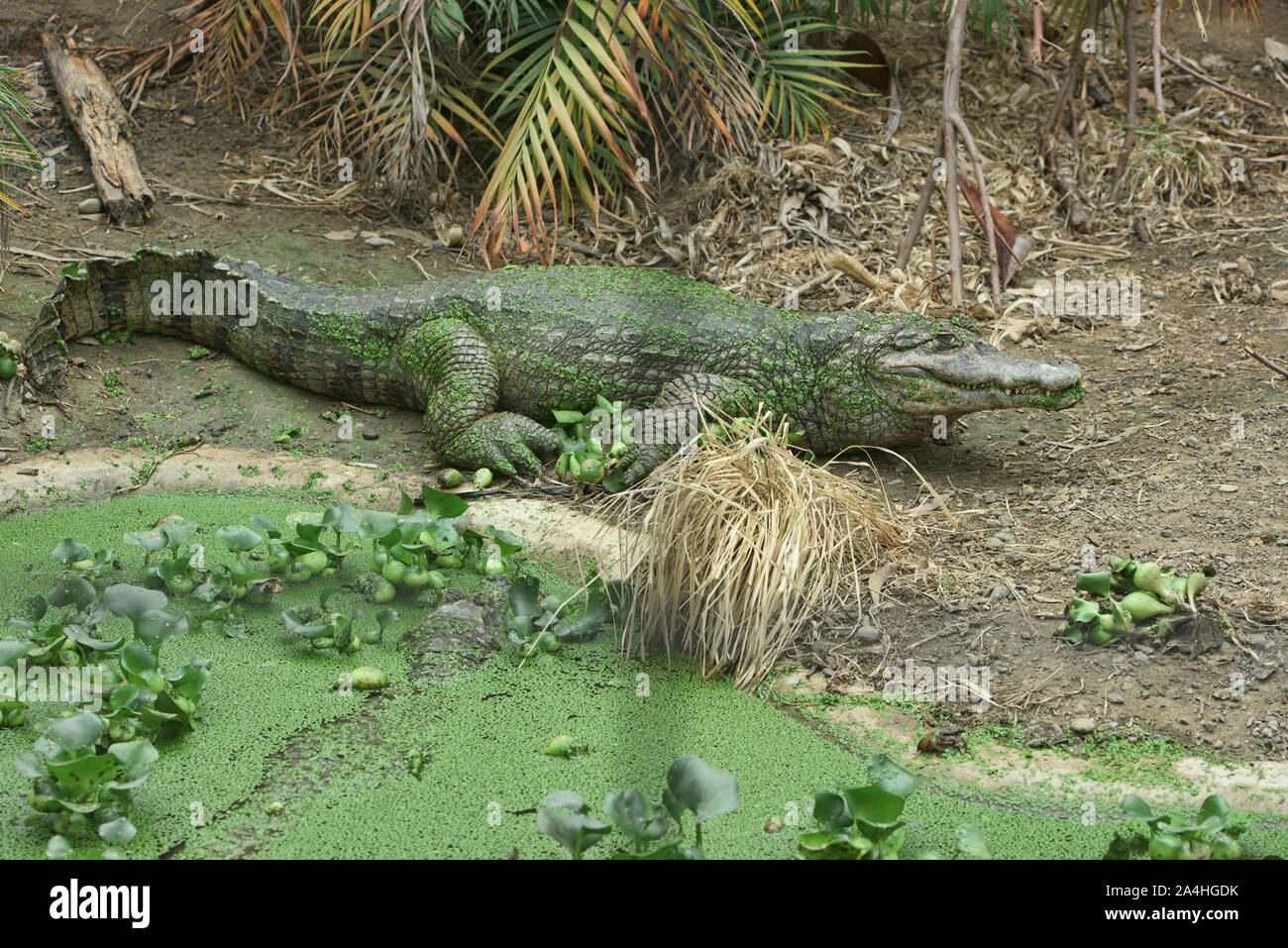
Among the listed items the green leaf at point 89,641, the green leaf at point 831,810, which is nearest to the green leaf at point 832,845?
the green leaf at point 831,810

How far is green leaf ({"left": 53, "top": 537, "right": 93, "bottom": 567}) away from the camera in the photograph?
3.27 meters

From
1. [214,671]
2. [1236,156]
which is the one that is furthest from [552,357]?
[1236,156]

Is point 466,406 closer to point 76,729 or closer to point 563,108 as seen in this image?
point 563,108

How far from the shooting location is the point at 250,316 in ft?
16.0

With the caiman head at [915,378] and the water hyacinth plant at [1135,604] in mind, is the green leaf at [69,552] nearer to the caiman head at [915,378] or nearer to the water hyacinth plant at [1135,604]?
the caiman head at [915,378]

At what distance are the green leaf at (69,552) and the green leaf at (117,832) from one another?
127 cm

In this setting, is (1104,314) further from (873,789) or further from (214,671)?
(214,671)

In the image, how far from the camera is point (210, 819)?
2.37 meters

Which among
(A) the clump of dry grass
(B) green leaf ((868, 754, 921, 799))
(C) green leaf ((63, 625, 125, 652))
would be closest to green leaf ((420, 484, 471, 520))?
(A) the clump of dry grass

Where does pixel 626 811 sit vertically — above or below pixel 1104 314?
below

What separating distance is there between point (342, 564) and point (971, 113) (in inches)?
193

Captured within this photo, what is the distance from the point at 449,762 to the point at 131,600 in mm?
985

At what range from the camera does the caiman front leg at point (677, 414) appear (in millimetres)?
4199

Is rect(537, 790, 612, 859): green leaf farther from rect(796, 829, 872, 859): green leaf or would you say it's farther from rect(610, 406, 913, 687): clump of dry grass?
rect(610, 406, 913, 687): clump of dry grass
